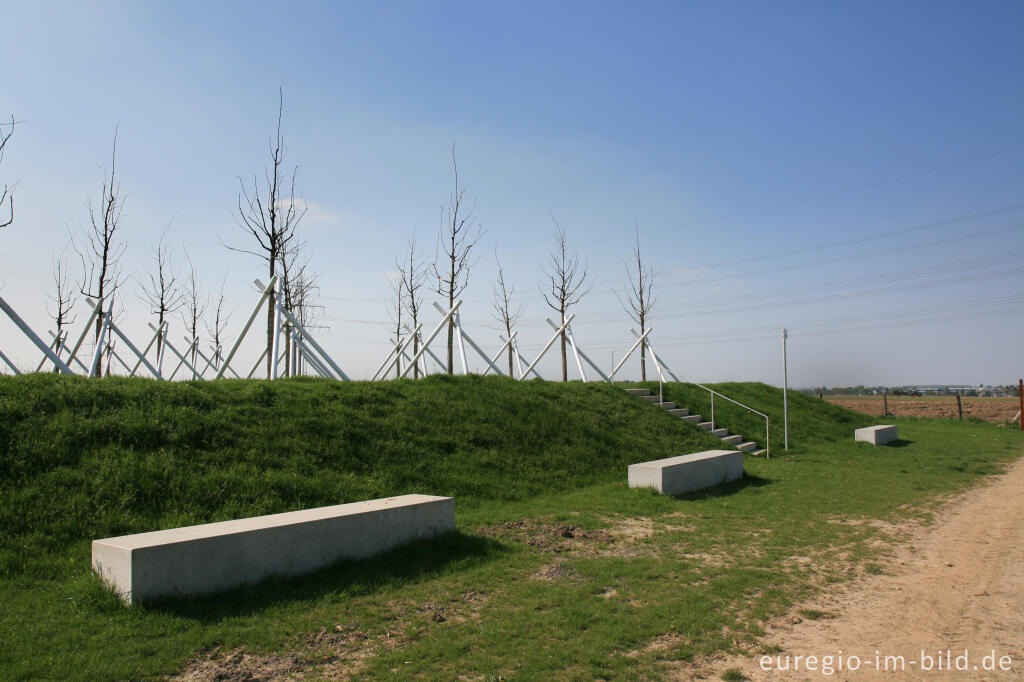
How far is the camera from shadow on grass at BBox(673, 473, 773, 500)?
12297 millimetres

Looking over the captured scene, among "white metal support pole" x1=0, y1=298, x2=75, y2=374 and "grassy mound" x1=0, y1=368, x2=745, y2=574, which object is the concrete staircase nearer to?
"grassy mound" x1=0, y1=368, x2=745, y2=574

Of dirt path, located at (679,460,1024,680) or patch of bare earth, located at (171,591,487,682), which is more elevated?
patch of bare earth, located at (171,591,487,682)

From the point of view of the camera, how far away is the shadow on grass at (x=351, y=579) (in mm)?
5562

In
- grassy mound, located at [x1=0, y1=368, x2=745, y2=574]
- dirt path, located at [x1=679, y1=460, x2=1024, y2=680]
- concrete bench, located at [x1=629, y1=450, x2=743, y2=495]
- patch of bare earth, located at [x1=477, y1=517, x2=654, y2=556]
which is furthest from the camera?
concrete bench, located at [x1=629, y1=450, x2=743, y2=495]

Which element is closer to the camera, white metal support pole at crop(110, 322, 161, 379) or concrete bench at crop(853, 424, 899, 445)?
white metal support pole at crop(110, 322, 161, 379)

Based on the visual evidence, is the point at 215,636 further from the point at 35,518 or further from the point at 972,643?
the point at 972,643

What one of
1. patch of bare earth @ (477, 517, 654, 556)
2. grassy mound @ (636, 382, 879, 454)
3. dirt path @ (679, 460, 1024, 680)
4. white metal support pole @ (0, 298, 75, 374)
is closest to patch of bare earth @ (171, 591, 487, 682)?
dirt path @ (679, 460, 1024, 680)

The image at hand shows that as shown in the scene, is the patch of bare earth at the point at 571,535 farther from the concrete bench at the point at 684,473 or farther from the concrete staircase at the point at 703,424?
the concrete staircase at the point at 703,424

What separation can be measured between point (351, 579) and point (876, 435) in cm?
2197

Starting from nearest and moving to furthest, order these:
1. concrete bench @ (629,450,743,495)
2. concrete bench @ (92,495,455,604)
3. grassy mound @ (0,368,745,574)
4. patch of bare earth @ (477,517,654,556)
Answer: concrete bench @ (92,495,455,604) < grassy mound @ (0,368,745,574) < patch of bare earth @ (477,517,654,556) < concrete bench @ (629,450,743,495)

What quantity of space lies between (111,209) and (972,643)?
2033cm

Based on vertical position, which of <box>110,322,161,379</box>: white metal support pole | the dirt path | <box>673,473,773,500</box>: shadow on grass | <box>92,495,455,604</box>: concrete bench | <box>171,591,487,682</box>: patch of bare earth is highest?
<box>110,322,161,379</box>: white metal support pole

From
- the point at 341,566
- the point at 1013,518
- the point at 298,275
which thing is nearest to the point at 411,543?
the point at 341,566

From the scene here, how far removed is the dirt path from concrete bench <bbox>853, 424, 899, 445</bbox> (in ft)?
49.2
